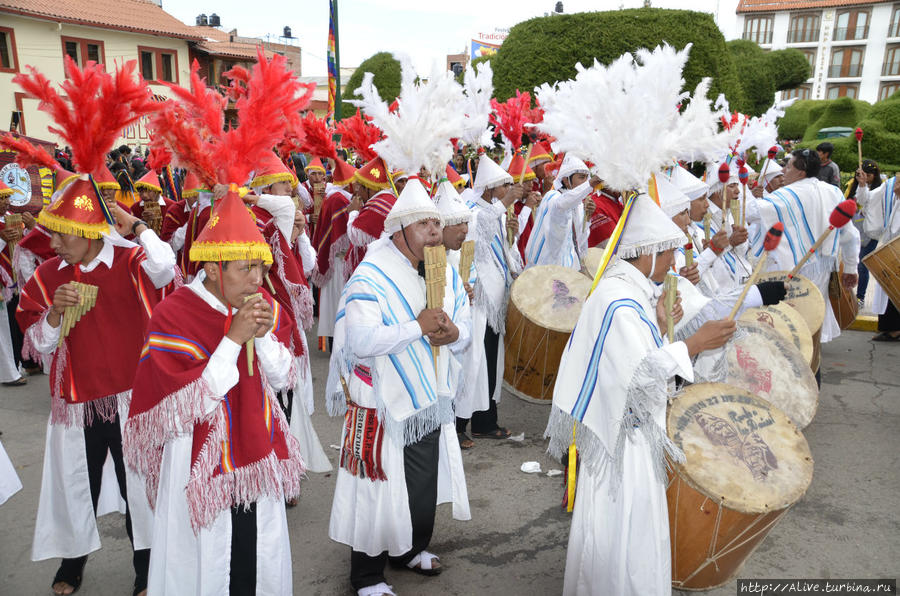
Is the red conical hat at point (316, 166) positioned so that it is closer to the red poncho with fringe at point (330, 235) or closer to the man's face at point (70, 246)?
the red poncho with fringe at point (330, 235)

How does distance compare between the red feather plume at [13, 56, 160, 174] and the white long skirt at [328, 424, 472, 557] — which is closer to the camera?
the red feather plume at [13, 56, 160, 174]

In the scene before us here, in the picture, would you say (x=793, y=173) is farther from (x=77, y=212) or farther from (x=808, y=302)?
(x=77, y=212)

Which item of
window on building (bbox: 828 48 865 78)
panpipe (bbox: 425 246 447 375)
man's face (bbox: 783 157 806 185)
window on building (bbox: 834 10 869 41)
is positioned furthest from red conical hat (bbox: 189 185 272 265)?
window on building (bbox: 828 48 865 78)

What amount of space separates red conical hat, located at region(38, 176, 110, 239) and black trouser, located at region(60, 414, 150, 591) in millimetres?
987

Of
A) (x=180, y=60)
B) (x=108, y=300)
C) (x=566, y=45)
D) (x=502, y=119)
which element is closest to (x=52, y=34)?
(x=180, y=60)

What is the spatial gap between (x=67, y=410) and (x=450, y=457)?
2001 millimetres

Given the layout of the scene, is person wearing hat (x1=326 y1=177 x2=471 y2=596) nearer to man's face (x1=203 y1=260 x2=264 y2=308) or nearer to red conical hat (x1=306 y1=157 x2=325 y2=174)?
man's face (x1=203 y1=260 x2=264 y2=308)

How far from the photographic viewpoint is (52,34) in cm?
2430

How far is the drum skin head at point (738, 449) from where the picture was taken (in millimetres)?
2670

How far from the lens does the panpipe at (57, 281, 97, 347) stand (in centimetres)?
318

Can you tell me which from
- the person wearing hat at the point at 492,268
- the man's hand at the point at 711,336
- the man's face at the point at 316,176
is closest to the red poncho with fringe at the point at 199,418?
the man's hand at the point at 711,336

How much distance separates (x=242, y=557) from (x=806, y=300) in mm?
4800

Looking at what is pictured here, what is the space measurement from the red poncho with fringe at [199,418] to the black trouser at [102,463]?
0.86 metres

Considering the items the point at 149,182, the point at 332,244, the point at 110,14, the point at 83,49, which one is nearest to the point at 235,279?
the point at 149,182
